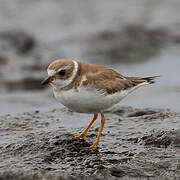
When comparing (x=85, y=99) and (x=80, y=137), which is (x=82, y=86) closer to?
(x=85, y=99)

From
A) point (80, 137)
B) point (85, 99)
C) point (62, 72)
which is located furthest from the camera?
point (80, 137)

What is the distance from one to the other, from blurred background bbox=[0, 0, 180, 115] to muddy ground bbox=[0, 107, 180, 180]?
9.67ft

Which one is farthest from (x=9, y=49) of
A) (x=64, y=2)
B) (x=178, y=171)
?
(x=178, y=171)

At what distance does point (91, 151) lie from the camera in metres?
6.50

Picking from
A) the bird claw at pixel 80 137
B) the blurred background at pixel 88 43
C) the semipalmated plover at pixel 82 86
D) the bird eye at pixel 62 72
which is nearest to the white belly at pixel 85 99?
the semipalmated plover at pixel 82 86

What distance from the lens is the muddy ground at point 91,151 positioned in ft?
18.1

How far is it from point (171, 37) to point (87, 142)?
1081 centimetres

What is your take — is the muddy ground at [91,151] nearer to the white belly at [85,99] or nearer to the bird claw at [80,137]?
the bird claw at [80,137]

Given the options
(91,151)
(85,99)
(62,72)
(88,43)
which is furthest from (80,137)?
(88,43)

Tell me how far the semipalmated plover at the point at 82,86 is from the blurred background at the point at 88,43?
3.96 meters

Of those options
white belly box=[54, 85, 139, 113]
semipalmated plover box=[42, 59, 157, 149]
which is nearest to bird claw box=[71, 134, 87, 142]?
semipalmated plover box=[42, 59, 157, 149]

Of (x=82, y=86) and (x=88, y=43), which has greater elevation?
(x=88, y=43)

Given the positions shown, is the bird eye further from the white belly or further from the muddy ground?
the muddy ground

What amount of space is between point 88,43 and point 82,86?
10323 millimetres
